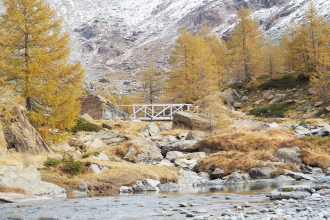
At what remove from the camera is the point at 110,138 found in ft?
69.6

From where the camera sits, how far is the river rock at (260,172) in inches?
589

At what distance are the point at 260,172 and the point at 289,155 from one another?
292 cm

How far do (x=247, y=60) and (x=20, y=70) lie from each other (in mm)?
34645

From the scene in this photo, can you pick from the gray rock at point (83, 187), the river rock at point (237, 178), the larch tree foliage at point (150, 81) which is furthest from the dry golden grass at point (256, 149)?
the larch tree foliage at point (150, 81)

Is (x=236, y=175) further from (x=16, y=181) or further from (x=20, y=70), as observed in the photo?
(x=20, y=70)

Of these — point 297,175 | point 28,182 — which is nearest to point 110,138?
point 28,182

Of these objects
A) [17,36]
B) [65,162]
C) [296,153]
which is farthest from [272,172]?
[17,36]

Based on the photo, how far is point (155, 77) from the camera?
53.7 metres

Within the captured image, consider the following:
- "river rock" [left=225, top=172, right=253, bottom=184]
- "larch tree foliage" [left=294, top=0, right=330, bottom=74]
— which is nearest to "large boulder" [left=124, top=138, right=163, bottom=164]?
"river rock" [left=225, top=172, right=253, bottom=184]

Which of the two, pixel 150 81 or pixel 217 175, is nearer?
pixel 217 175

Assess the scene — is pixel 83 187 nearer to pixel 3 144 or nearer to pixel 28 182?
pixel 28 182

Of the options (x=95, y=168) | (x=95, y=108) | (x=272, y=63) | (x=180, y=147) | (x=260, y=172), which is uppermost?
(x=272, y=63)

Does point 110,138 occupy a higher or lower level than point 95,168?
higher

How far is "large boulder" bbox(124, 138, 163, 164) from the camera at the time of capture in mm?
17781
